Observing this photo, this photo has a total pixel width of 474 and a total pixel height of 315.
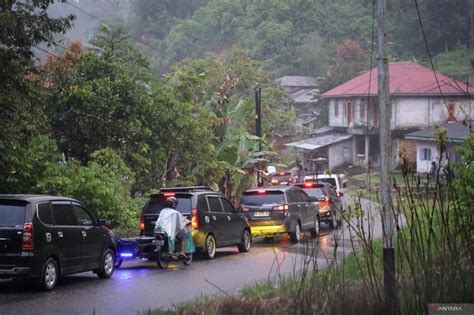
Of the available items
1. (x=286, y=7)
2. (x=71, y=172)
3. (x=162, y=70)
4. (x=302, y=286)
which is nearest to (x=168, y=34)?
(x=162, y=70)

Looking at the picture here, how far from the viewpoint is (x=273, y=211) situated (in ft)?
81.6

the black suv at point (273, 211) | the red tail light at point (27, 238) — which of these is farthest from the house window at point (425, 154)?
the red tail light at point (27, 238)

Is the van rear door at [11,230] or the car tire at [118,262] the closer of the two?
the van rear door at [11,230]

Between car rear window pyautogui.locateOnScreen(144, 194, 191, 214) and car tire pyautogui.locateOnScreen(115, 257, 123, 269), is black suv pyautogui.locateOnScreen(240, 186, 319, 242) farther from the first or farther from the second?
car tire pyautogui.locateOnScreen(115, 257, 123, 269)

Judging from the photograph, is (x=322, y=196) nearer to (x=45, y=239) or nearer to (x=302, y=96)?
(x=45, y=239)

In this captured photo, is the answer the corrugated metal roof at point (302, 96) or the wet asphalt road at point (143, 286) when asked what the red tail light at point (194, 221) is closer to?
the wet asphalt road at point (143, 286)

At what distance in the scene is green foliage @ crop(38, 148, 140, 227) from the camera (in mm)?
23531

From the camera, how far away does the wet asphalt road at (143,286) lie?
1270cm

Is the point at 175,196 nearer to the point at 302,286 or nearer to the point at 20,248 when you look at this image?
the point at 20,248

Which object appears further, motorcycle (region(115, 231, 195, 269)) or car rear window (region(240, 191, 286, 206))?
car rear window (region(240, 191, 286, 206))

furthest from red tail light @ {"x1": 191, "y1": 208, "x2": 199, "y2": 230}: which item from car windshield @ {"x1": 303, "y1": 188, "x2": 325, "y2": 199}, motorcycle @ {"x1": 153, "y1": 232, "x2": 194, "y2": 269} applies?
car windshield @ {"x1": 303, "y1": 188, "x2": 325, "y2": 199}

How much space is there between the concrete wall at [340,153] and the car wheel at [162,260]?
5050cm

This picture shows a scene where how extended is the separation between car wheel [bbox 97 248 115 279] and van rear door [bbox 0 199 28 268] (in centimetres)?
293

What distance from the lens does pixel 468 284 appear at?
7672mm
